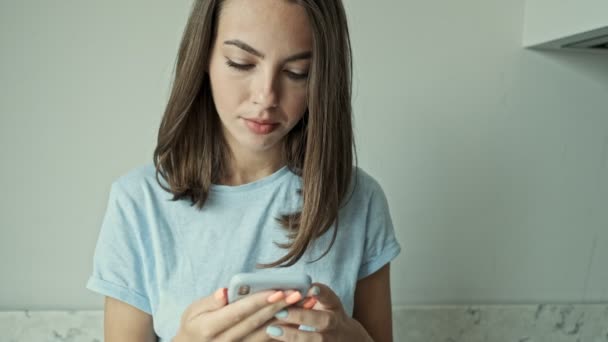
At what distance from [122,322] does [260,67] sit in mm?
389

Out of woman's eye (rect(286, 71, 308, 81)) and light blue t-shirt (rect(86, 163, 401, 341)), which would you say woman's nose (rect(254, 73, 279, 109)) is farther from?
light blue t-shirt (rect(86, 163, 401, 341))

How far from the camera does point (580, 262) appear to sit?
1.13 metres

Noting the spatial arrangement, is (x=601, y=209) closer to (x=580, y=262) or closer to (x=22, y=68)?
(x=580, y=262)

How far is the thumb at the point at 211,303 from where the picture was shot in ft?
1.79

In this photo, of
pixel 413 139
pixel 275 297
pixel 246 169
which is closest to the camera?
pixel 275 297

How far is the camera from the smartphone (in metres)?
0.52

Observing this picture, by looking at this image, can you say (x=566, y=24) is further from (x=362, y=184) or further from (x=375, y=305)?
(x=375, y=305)

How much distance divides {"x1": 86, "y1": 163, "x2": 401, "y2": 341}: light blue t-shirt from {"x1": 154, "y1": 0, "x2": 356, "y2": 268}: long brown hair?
0.02 m

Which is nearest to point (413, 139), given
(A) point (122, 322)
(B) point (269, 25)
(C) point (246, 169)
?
(C) point (246, 169)

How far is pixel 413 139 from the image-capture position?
3.33ft

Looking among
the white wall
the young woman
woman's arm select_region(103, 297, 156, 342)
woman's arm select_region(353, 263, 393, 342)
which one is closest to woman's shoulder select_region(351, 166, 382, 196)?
the young woman

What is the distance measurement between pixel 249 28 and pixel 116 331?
1.42ft

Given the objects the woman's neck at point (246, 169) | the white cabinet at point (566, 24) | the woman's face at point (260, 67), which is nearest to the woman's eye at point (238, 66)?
the woman's face at point (260, 67)

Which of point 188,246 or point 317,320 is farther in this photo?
point 188,246
